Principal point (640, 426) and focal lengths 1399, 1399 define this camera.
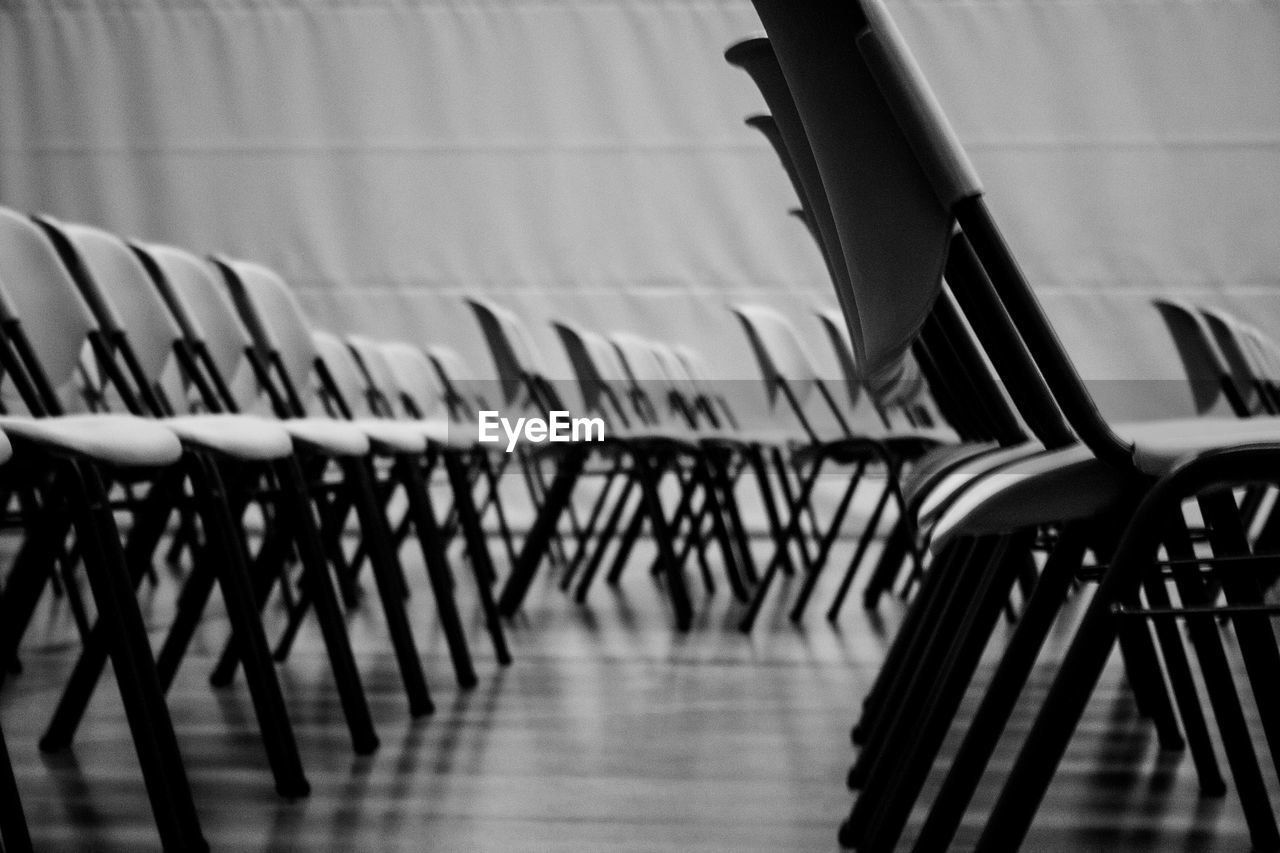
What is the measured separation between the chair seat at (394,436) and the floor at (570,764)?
1.59 ft

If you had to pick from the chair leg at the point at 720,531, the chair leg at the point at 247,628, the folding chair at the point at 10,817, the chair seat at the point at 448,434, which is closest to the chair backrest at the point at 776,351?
the chair leg at the point at 720,531

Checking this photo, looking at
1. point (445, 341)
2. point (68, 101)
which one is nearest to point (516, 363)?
point (445, 341)

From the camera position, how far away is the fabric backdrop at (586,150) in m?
7.32

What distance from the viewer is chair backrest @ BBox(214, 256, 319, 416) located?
2906mm

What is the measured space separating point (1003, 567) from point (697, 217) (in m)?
6.40

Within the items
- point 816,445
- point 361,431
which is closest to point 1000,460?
point 361,431

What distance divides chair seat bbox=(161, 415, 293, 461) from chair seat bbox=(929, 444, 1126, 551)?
A: 1.17 metres

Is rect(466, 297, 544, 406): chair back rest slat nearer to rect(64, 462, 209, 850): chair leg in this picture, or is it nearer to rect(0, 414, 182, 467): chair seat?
rect(0, 414, 182, 467): chair seat

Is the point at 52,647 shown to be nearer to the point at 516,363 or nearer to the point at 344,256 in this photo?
the point at 516,363

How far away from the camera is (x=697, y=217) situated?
7629mm

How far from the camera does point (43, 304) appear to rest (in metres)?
2.34

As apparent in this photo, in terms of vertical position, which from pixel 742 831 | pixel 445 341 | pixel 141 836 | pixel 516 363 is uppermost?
pixel 742 831

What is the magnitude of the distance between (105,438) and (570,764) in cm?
85

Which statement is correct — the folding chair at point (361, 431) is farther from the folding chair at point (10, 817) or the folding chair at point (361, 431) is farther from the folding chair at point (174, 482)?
the folding chair at point (10, 817)
